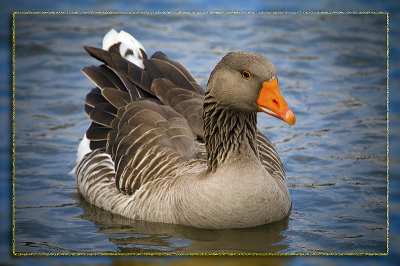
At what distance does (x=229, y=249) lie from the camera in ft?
20.6

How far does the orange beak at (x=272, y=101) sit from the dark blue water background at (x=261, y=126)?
932 mm

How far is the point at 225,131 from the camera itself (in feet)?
21.3

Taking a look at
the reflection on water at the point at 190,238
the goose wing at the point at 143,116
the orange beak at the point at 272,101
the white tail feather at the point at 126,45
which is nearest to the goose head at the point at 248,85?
the orange beak at the point at 272,101

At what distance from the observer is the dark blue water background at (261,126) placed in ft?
21.1

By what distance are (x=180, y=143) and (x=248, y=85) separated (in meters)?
1.31

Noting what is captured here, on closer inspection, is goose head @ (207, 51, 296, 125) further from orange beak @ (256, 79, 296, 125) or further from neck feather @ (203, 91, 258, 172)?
neck feather @ (203, 91, 258, 172)

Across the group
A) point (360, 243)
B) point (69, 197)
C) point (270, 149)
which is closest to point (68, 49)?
point (69, 197)

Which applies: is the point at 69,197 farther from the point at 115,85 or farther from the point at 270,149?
the point at 270,149

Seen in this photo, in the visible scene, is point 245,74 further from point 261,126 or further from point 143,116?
point 261,126

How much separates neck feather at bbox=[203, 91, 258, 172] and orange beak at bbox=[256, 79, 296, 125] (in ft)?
1.50

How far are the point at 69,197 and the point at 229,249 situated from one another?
240 centimetres

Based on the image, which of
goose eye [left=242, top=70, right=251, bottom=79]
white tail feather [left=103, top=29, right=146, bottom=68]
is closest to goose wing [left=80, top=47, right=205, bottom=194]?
white tail feather [left=103, top=29, right=146, bottom=68]

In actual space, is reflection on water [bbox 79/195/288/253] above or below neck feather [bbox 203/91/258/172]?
below

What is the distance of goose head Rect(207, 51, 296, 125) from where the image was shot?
584cm
